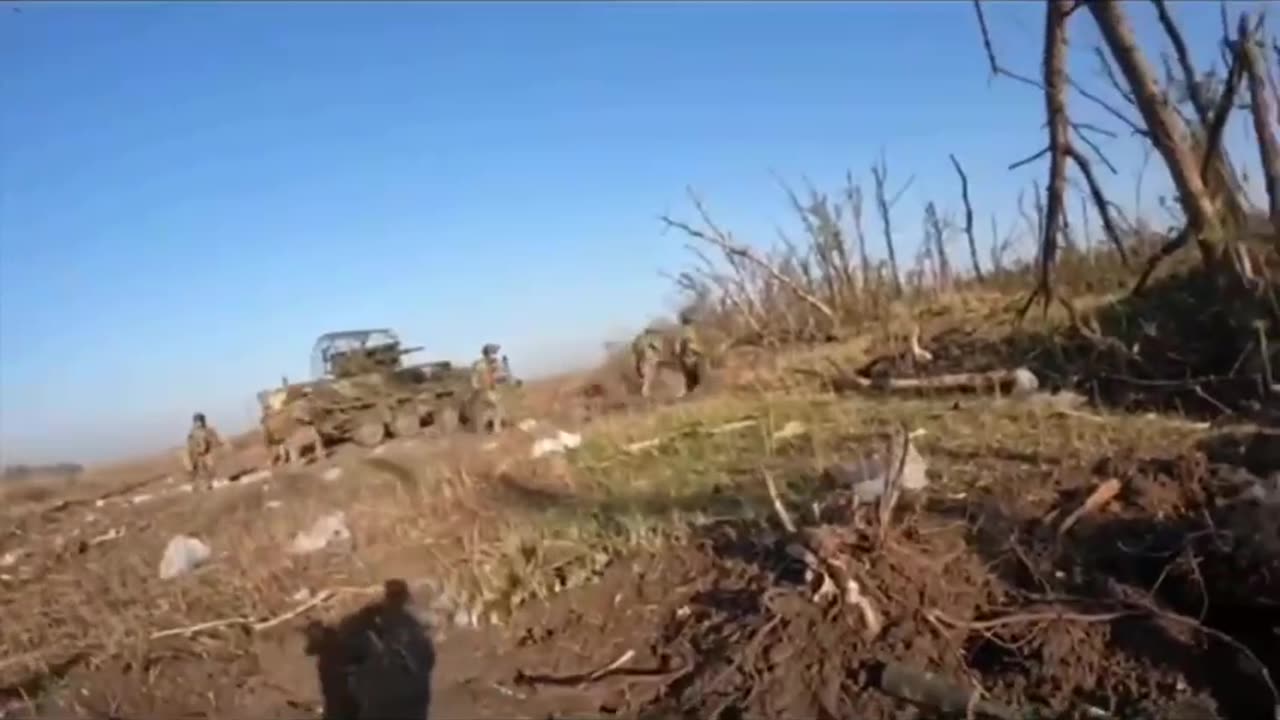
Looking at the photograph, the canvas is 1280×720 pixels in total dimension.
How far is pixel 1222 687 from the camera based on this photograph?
475 centimetres

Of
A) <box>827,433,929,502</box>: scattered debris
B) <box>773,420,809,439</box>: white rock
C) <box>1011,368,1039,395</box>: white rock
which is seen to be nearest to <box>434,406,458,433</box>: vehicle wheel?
<box>773,420,809,439</box>: white rock

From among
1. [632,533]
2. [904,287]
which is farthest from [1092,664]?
[904,287]

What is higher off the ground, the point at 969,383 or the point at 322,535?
the point at 969,383

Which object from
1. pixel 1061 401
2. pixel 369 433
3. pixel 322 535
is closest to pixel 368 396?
pixel 369 433

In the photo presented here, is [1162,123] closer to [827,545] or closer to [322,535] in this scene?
[827,545]

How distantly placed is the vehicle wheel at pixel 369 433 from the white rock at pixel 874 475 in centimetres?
Answer: 941

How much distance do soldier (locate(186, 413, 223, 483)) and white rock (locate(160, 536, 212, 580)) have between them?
5.33m

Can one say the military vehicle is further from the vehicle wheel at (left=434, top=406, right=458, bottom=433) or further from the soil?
the soil

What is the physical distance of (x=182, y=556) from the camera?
29.9 ft

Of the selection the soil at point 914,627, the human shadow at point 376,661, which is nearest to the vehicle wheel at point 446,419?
the human shadow at point 376,661

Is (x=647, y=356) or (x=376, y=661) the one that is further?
(x=647, y=356)

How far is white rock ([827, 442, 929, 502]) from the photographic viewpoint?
19.2ft

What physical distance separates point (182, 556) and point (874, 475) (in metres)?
5.18

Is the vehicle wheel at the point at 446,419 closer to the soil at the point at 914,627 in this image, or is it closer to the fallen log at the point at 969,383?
the fallen log at the point at 969,383
